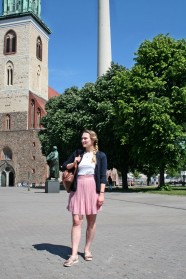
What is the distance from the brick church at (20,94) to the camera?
62969mm

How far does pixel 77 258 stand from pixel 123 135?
2399cm

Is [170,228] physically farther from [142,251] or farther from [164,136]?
[164,136]

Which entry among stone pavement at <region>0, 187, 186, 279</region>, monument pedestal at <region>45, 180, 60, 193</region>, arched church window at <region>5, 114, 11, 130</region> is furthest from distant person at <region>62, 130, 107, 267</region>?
arched church window at <region>5, 114, 11, 130</region>

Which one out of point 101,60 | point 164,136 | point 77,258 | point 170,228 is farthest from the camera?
point 101,60

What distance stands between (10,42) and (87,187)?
65.2 metres

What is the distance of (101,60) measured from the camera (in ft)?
197

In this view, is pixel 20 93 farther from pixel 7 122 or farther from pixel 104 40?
pixel 104 40

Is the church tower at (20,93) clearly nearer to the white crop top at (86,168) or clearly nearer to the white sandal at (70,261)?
the white crop top at (86,168)

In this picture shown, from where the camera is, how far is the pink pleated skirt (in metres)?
5.65

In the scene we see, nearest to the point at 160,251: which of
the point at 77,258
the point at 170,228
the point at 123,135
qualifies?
the point at 77,258

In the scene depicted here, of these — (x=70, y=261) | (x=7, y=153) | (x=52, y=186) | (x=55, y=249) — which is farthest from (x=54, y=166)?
(x=7, y=153)

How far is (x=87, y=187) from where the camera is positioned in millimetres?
5691

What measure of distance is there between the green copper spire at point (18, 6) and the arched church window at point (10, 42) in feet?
12.1

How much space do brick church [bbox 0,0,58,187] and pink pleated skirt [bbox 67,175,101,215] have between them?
56.9 m
